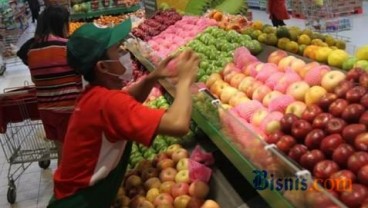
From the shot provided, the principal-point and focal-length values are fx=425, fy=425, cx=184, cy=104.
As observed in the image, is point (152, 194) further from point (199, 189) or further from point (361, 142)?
point (361, 142)

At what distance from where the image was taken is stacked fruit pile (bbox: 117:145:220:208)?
6.90 ft

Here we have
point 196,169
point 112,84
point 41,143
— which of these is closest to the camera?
point 112,84

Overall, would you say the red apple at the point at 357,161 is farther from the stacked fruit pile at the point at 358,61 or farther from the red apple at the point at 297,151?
the stacked fruit pile at the point at 358,61

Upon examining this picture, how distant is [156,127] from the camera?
5.11 ft

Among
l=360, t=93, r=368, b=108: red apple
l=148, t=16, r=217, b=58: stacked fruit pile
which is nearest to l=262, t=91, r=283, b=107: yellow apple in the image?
l=360, t=93, r=368, b=108: red apple

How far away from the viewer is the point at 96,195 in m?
1.93

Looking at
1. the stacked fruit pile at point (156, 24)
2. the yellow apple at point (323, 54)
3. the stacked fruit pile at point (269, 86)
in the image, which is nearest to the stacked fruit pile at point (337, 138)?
the stacked fruit pile at point (269, 86)

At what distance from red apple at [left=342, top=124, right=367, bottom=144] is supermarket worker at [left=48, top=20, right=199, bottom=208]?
58cm

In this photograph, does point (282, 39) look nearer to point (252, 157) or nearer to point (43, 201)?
point (252, 157)

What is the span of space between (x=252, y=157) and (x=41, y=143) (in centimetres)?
328

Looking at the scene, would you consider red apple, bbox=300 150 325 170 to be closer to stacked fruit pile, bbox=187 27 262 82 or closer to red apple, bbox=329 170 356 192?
red apple, bbox=329 170 356 192

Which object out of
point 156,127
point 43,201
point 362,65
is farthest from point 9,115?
point 362,65

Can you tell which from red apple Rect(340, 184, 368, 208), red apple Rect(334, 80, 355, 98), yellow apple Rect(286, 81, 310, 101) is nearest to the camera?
red apple Rect(340, 184, 368, 208)

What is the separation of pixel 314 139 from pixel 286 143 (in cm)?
12
